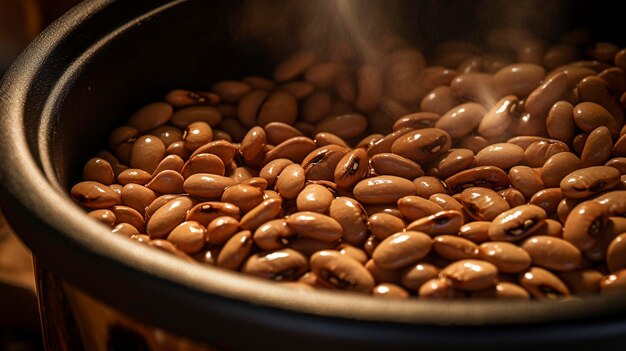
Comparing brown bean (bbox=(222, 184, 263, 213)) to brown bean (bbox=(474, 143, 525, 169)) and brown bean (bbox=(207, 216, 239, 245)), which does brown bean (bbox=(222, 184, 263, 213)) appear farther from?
brown bean (bbox=(474, 143, 525, 169))

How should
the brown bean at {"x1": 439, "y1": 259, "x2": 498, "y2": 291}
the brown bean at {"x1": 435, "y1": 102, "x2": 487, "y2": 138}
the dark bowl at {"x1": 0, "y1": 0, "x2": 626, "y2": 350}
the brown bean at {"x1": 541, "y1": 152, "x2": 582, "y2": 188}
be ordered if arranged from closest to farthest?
the dark bowl at {"x1": 0, "y1": 0, "x2": 626, "y2": 350} → the brown bean at {"x1": 439, "y1": 259, "x2": 498, "y2": 291} → the brown bean at {"x1": 541, "y1": 152, "x2": 582, "y2": 188} → the brown bean at {"x1": 435, "y1": 102, "x2": 487, "y2": 138}

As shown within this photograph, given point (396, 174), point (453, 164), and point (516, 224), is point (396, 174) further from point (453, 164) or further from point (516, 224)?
point (516, 224)

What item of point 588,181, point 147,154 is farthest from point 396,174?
point 147,154

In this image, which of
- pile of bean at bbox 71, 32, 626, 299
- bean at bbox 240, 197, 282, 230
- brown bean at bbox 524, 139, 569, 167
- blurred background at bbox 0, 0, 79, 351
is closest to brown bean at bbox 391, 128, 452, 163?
pile of bean at bbox 71, 32, 626, 299

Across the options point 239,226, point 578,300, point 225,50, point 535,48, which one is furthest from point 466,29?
point 578,300

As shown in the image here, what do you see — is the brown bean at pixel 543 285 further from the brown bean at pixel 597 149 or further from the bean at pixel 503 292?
the brown bean at pixel 597 149

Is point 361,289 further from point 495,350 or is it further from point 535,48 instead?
point 535,48
